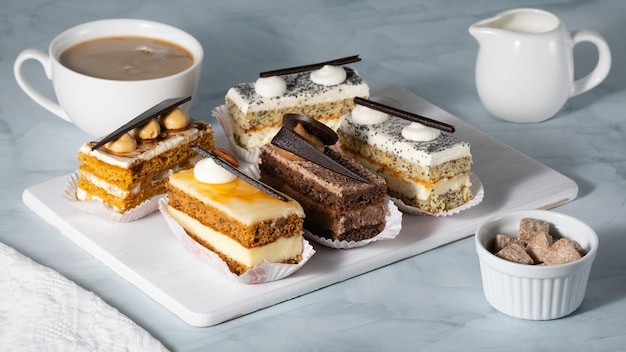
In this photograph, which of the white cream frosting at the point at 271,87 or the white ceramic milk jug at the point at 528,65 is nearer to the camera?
the white cream frosting at the point at 271,87

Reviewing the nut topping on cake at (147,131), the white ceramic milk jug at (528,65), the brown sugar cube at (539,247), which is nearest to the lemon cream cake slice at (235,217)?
the nut topping on cake at (147,131)

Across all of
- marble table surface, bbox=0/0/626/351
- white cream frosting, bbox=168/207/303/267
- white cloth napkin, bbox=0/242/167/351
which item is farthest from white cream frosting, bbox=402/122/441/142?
white cloth napkin, bbox=0/242/167/351

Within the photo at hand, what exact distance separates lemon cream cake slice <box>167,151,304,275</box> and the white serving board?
0.08 meters

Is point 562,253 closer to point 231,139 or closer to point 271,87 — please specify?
point 271,87

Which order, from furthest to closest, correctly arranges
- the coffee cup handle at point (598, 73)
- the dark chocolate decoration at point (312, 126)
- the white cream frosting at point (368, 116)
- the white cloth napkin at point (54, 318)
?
1. the coffee cup handle at point (598, 73)
2. the white cream frosting at point (368, 116)
3. the dark chocolate decoration at point (312, 126)
4. the white cloth napkin at point (54, 318)

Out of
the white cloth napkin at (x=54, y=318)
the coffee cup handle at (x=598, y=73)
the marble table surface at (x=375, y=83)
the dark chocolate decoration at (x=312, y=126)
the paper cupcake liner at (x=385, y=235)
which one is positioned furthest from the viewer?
the coffee cup handle at (x=598, y=73)

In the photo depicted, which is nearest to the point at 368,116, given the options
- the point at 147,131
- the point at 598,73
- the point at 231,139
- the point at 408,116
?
the point at 408,116

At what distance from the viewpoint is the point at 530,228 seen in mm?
3637

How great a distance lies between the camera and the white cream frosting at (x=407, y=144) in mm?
3949

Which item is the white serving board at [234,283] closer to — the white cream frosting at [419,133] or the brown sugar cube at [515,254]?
the white cream frosting at [419,133]

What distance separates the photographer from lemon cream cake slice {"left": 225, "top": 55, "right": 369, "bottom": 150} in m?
4.38

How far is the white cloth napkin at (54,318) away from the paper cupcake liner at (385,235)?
67 cm

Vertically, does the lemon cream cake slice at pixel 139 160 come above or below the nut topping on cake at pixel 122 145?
below

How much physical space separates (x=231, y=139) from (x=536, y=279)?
148 cm
